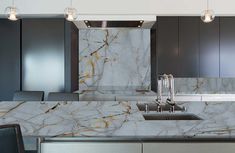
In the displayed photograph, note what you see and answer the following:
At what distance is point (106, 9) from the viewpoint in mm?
4133

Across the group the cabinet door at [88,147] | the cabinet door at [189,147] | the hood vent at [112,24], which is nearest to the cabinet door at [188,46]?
the hood vent at [112,24]

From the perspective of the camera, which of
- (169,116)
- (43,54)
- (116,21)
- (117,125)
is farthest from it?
(43,54)

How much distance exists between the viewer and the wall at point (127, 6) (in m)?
4.13

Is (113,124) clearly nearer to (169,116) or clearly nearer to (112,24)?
(169,116)

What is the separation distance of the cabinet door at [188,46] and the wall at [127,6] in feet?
0.68

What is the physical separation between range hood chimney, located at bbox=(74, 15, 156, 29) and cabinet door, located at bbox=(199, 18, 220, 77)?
117 centimetres

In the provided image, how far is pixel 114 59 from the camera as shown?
4730mm

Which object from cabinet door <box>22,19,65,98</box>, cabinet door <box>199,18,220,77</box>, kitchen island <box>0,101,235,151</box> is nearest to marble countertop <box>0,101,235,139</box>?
kitchen island <box>0,101,235,151</box>

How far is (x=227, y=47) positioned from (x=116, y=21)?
2.13m

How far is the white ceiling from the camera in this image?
4.13 m

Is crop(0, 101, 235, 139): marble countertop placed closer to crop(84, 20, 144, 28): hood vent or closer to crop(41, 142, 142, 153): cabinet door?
crop(41, 142, 142, 153): cabinet door

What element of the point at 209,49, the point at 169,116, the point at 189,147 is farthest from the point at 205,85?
the point at 189,147

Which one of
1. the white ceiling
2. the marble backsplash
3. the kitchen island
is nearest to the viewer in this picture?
the kitchen island

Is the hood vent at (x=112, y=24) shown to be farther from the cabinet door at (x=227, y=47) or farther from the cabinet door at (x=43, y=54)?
the cabinet door at (x=227, y=47)
